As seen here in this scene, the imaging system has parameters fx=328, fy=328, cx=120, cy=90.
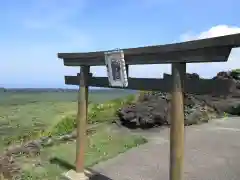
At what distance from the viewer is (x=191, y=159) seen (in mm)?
8359

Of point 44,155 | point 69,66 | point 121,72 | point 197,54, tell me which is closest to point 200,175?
point 121,72

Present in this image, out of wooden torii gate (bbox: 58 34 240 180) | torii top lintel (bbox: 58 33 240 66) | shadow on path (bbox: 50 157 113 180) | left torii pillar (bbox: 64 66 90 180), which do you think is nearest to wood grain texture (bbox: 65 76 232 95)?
wooden torii gate (bbox: 58 34 240 180)

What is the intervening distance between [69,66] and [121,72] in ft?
7.79

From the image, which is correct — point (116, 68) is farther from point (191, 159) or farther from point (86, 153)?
point (86, 153)

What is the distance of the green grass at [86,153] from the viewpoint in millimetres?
Result: 8562

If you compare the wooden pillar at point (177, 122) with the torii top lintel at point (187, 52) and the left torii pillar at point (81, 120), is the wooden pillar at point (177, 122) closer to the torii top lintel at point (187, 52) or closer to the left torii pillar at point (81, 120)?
the torii top lintel at point (187, 52)

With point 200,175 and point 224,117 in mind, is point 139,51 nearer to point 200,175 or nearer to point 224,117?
point 200,175

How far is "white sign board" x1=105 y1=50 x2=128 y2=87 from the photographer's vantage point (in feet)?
21.0

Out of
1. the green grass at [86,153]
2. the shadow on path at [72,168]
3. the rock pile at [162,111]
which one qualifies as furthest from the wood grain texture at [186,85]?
the rock pile at [162,111]

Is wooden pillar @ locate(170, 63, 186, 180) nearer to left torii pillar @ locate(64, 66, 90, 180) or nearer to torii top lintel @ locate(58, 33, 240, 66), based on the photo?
torii top lintel @ locate(58, 33, 240, 66)

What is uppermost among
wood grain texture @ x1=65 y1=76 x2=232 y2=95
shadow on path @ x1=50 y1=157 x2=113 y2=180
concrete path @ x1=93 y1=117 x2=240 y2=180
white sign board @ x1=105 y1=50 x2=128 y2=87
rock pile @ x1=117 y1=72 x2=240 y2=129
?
white sign board @ x1=105 y1=50 x2=128 y2=87

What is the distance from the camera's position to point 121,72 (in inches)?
254

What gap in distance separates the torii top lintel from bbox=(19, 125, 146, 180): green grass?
11.3ft

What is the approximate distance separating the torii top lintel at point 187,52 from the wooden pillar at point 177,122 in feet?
0.70
